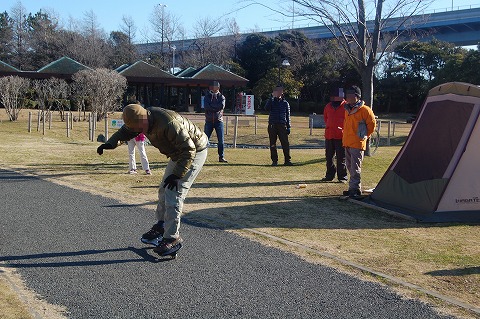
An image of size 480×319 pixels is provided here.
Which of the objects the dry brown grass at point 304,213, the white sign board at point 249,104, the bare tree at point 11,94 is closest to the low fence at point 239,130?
the bare tree at point 11,94

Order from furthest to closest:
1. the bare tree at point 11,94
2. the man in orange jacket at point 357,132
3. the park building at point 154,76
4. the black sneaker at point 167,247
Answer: the park building at point 154,76, the bare tree at point 11,94, the man in orange jacket at point 357,132, the black sneaker at point 167,247

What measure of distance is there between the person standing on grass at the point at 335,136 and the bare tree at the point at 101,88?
2148 centimetres

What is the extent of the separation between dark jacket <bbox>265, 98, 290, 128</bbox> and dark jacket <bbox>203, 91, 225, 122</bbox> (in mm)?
1301

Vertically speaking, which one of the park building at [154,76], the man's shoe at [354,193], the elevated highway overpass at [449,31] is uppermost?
the elevated highway overpass at [449,31]

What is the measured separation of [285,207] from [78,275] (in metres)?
4.10

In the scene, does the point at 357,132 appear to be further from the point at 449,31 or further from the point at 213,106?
the point at 449,31

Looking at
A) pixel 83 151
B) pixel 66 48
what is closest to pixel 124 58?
pixel 66 48

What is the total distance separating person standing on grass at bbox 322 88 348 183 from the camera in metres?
10.7

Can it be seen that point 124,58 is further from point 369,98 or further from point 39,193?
point 39,193

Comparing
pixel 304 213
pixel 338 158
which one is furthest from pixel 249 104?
pixel 304 213

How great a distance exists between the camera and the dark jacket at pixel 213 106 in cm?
1307

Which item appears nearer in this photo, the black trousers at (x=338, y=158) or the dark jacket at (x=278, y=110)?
the black trousers at (x=338, y=158)

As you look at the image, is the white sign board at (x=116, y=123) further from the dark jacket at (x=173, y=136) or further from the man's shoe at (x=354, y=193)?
the dark jacket at (x=173, y=136)

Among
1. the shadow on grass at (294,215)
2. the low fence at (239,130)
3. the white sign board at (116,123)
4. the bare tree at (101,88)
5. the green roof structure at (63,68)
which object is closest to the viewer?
the shadow on grass at (294,215)
